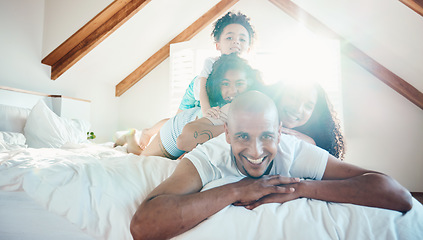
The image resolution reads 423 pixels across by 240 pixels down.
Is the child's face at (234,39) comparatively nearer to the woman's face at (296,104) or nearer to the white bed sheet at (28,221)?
the woman's face at (296,104)

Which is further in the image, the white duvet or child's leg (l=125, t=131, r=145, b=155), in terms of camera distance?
child's leg (l=125, t=131, r=145, b=155)

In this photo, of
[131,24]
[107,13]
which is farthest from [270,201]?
[131,24]

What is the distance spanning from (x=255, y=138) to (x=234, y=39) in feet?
4.40

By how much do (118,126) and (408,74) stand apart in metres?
4.01

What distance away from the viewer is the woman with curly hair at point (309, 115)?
1.25 m

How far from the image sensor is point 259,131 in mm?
820

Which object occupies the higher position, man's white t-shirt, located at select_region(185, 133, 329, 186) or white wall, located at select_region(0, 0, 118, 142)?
white wall, located at select_region(0, 0, 118, 142)

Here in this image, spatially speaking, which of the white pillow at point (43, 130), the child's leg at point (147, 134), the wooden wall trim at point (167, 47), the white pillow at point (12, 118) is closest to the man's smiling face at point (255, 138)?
the child's leg at point (147, 134)

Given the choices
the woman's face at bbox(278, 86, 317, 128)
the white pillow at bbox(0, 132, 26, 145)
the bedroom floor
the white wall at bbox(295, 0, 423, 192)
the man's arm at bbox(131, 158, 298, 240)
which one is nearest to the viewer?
the man's arm at bbox(131, 158, 298, 240)

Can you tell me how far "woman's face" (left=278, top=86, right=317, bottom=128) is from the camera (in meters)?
1.24

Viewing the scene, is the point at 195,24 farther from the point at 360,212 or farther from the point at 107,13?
the point at 360,212

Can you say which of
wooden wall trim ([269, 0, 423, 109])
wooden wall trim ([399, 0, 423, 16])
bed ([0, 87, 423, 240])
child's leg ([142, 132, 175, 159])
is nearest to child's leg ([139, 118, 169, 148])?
child's leg ([142, 132, 175, 159])

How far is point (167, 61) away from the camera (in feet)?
13.9

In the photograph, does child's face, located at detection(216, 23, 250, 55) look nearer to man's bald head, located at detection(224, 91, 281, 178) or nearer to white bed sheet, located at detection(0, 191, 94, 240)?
man's bald head, located at detection(224, 91, 281, 178)
